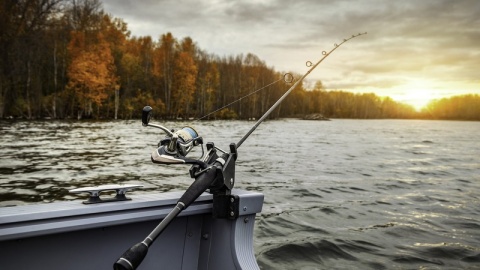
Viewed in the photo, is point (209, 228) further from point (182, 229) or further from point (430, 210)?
point (430, 210)

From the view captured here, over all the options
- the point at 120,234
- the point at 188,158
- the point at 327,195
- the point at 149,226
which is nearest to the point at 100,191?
the point at 120,234

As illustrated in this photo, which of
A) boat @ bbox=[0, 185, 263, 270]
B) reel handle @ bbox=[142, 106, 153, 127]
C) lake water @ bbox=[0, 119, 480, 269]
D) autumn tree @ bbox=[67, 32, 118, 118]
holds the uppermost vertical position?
autumn tree @ bbox=[67, 32, 118, 118]

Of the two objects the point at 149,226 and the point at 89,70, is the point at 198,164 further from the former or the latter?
the point at 89,70

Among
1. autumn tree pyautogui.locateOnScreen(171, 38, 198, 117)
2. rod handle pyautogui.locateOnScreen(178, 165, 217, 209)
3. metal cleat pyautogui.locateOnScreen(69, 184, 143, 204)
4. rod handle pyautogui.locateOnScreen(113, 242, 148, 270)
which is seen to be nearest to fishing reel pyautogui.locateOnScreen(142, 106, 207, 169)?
rod handle pyautogui.locateOnScreen(178, 165, 217, 209)

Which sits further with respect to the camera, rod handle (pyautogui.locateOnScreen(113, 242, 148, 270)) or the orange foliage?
the orange foliage

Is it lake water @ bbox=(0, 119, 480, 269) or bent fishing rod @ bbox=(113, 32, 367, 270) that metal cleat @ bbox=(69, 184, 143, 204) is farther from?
lake water @ bbox=(0, 119, 480, 269)

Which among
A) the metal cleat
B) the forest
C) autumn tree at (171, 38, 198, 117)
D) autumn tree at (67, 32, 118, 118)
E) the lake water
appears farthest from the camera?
autumn tree at (171, 38, 198, 117)

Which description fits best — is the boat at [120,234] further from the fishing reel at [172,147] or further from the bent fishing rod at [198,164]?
the fishing reel at [172,147]

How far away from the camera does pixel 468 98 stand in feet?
531

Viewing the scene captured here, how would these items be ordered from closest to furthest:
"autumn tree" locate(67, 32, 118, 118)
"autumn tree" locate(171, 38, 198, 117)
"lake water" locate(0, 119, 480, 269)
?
"lake water" locate(0, 119, 480, 269) < "autumn tree" locate(67, 32, 118, 118) < "autumn tree" locate(171, 38, 198, 117)

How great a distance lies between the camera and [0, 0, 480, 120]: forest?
35531mm

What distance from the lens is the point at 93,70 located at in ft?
134

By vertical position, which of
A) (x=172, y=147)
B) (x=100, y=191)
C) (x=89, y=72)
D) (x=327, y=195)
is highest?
(x=89, y=72)

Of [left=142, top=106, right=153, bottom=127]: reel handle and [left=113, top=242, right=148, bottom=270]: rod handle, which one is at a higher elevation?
[left=142, top=106, right=153, bottom=127]: reel handle
